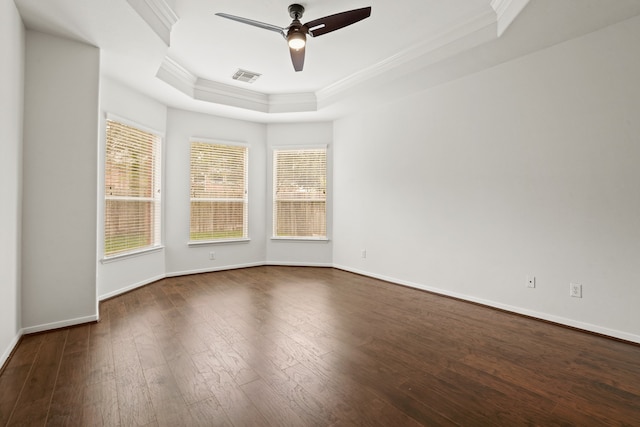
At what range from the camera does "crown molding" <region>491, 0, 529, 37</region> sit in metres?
2.56

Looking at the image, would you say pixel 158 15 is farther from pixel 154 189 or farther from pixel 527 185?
pixel 527 185

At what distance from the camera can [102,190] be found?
3756 mm

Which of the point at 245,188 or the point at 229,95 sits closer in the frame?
the point at 229,95

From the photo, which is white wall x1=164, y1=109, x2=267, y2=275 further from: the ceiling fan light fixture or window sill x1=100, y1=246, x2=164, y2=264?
the ceiling fan light fixture

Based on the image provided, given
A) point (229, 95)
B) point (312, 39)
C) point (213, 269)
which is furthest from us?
point (213, 269)

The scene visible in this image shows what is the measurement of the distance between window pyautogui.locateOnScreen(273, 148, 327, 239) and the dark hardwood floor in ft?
7.96

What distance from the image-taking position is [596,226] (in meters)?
2.89

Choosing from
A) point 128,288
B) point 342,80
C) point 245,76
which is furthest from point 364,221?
point 128,288

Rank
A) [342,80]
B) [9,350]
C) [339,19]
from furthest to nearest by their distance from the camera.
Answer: [342,80] < [339,19] < [9,350]

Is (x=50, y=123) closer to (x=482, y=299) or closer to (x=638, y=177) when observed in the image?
(x=482, y=299)

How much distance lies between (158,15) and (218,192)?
9.86ft

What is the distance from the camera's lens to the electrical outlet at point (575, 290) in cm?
297

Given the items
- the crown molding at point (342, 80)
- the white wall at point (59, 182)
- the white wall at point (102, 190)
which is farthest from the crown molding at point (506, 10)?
the white wall at point (102, 190)

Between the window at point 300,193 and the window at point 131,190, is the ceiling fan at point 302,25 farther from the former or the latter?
the window at point 300,193
